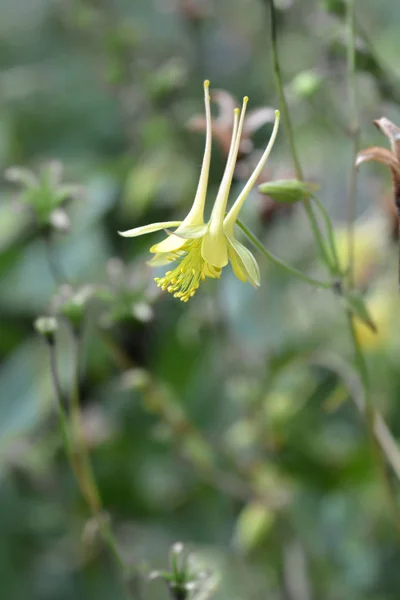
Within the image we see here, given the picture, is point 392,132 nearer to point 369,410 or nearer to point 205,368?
point 369,410

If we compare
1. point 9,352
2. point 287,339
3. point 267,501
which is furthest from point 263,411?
point 9,352

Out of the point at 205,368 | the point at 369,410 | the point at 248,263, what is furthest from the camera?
the point at 205,368

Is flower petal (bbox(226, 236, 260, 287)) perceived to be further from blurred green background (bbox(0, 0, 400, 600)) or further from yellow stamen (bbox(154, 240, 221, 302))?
blurred green background (bbox(0, 0, 400, 600))

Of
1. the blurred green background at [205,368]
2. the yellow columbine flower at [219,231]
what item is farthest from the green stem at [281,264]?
the blurred green background at [205,368]

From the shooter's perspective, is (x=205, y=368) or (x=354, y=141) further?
(x=205, y=368)

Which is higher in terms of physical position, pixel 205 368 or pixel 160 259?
pixel 160 259

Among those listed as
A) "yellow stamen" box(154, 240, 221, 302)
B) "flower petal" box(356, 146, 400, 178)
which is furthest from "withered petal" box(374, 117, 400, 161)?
"yellow stamen" box(154, 240, 221, 302)

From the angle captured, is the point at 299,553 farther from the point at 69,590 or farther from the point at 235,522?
the point at 69,590

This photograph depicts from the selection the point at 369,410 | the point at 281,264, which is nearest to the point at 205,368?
the point at 369,410

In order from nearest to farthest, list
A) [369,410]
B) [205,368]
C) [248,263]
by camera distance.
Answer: [248,263] < [369,410] < [205,368]
